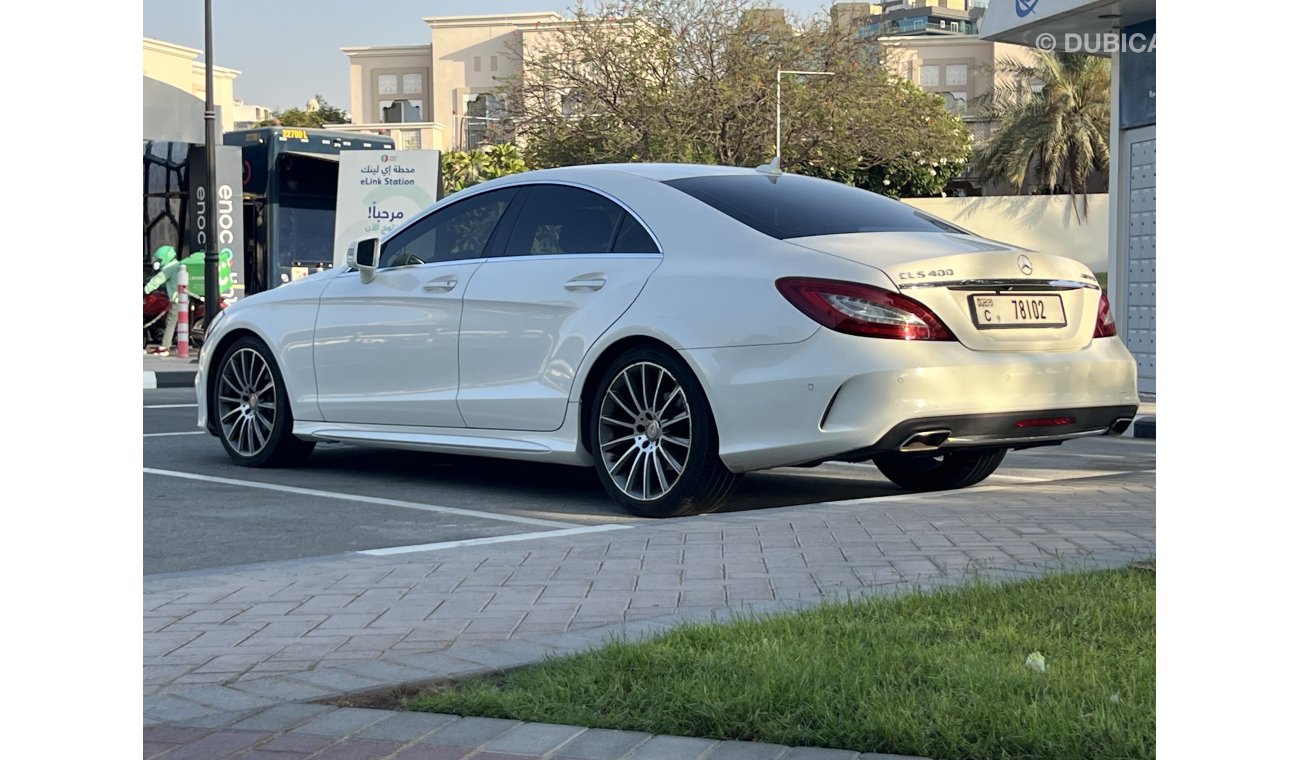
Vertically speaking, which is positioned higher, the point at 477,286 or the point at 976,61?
the point at 976,61

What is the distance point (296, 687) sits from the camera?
3701 millimetres

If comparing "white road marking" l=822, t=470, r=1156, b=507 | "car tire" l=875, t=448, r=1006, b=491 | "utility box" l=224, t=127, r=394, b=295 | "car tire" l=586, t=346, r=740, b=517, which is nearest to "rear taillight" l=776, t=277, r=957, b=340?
"car tire" l=586, t=346, r=740, b=517

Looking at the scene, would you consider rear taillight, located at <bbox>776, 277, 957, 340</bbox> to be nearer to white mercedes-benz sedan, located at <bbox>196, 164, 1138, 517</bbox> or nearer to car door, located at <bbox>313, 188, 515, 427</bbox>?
white mercedes-benz sedan, located at <bbox>196, 164, 1138, 517</bbox>

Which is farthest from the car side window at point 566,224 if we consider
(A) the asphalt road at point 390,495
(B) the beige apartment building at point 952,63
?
(B) the beige apartment building at point 952,63

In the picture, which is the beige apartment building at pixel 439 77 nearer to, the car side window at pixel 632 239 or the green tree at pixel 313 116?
the green tree at pixel 313 116

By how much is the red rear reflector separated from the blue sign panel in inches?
308

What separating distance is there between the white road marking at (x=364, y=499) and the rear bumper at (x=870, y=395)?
961 mm

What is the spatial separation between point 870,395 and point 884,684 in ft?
9.13

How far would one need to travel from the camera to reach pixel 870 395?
614 cm

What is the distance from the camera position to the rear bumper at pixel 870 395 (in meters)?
6.15
